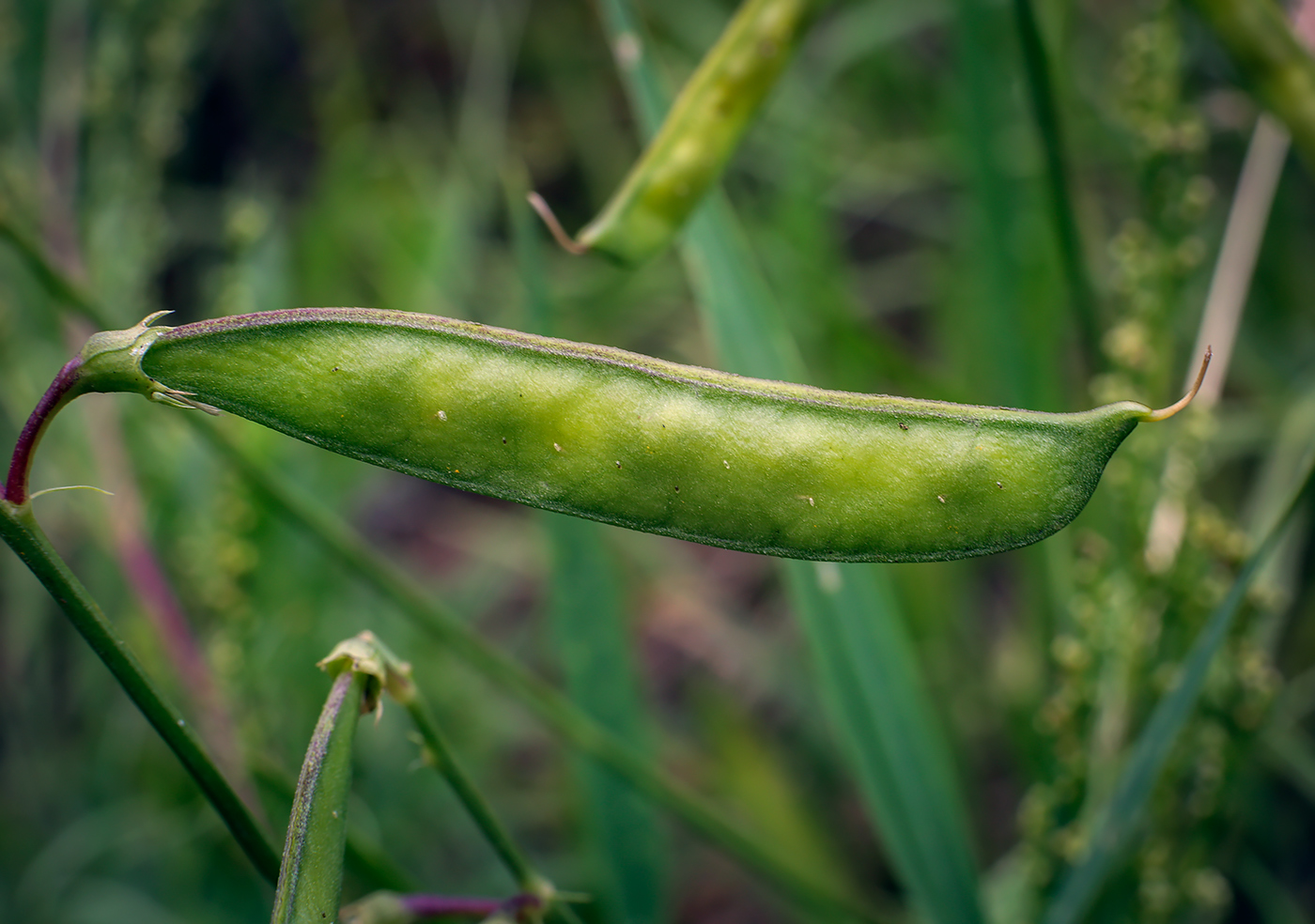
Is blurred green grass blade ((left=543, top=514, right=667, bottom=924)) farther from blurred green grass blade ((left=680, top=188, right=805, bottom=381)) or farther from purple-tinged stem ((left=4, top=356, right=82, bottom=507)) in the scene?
purple-tinged stem ((left=4, top=356, right=82, bottom=507))

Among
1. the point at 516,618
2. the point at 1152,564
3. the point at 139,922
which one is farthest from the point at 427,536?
the point at 1152,564

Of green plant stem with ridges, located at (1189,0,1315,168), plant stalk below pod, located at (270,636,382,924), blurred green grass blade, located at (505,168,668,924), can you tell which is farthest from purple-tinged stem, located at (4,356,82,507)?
green plant stem with ridges, located at (1189,0,1315,168)

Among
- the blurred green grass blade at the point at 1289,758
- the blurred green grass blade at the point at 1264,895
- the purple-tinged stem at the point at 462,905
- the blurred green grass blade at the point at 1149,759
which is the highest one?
the purple-tinged stem at the point at 462,905

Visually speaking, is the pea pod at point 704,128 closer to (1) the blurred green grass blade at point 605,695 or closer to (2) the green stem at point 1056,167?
(2) the green stem at point 1056,167

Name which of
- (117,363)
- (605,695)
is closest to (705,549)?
Answer: (605,695)

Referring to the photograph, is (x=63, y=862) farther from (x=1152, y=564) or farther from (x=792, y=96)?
(x=792, y=96)

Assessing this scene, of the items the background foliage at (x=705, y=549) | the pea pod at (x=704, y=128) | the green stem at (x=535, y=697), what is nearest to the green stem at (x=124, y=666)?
the background foliage at (x=705, y=549)
